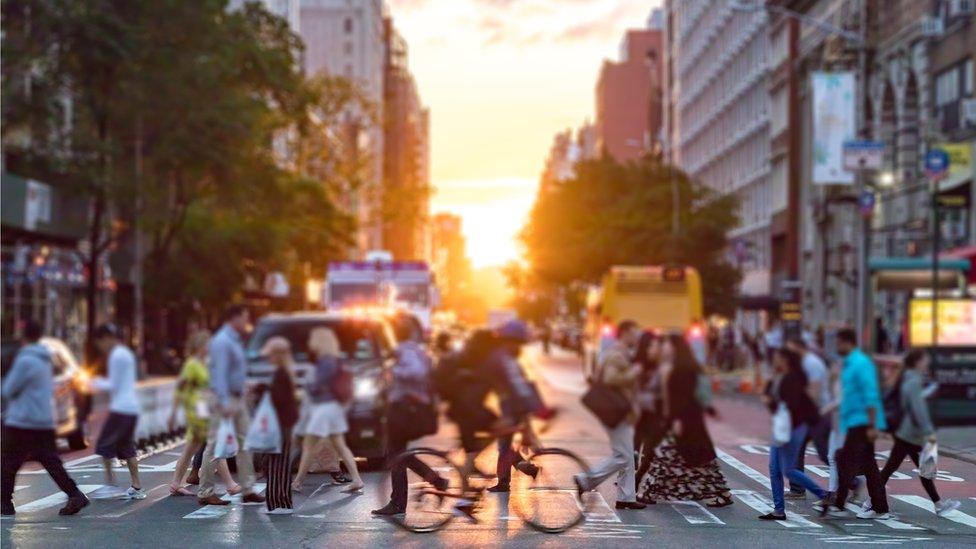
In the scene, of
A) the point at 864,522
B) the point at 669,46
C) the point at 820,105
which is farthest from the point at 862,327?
the point at 669,46

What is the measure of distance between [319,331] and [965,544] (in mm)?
5864

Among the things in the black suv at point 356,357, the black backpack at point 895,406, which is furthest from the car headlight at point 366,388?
the black backpack at point 895,406

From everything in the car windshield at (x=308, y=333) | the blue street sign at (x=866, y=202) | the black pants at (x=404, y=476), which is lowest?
the black pants at (x=404, y=476)

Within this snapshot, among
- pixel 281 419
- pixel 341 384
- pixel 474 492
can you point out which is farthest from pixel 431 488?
pixel 341 384

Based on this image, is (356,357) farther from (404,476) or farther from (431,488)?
(431,488)

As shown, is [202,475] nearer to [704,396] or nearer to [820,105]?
[704,396]

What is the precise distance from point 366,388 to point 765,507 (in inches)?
245

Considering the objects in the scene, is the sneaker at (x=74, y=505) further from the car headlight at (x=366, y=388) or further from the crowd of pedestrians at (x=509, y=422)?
the car headlight at (x=366, y=388)

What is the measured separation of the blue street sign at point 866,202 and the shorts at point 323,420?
2240 cm

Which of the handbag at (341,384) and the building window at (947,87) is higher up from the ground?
the building window at (947,87)

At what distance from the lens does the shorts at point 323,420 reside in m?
14.7

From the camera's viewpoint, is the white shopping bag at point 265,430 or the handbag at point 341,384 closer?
the white shopping bag at point 265,430

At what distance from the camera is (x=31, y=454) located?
47.3 feet

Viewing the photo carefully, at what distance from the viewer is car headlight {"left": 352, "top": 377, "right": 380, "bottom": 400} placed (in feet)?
65.2
